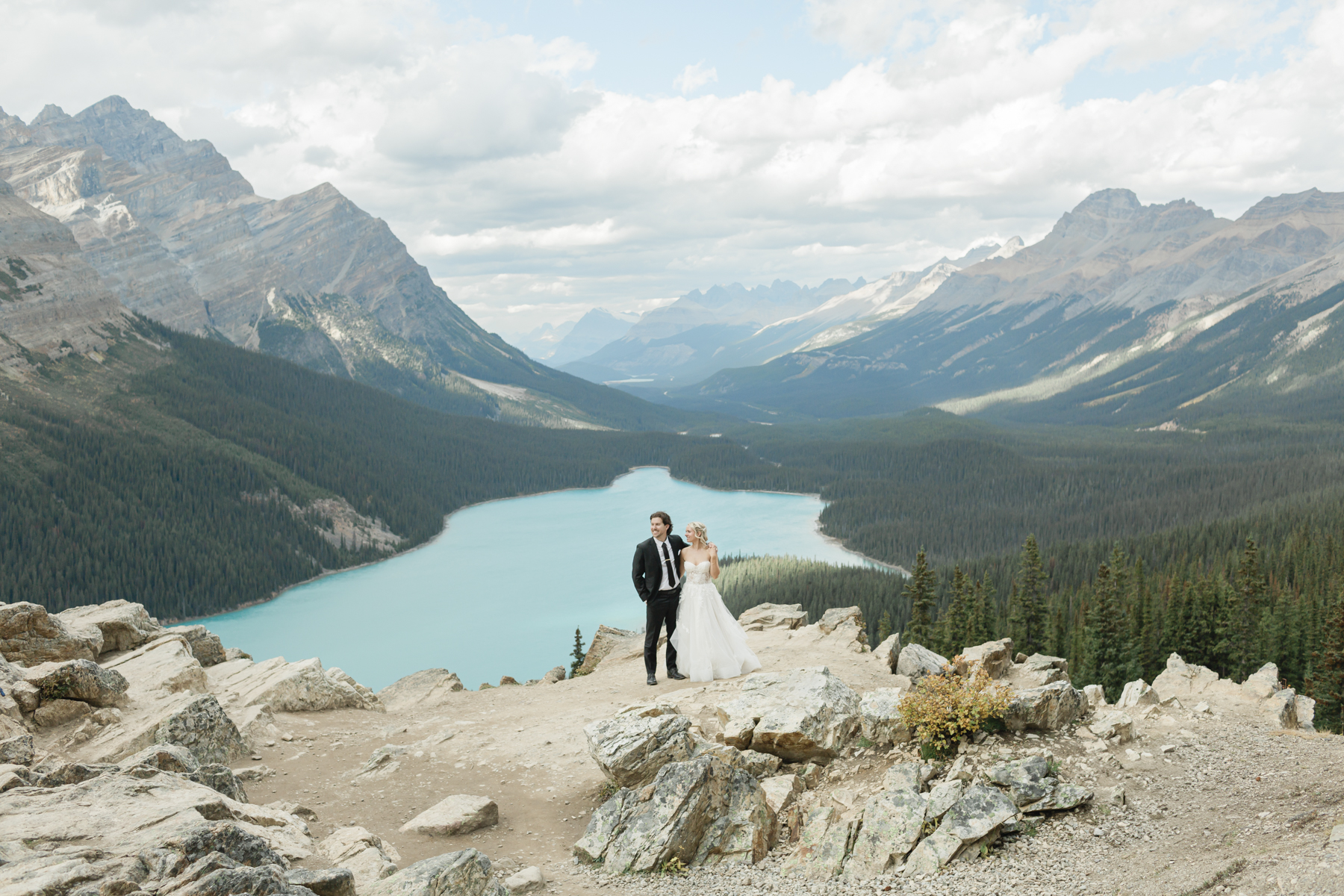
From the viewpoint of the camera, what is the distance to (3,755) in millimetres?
14688

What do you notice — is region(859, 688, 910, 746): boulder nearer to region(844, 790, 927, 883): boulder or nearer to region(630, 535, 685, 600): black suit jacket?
region(844, 790, 927, 883): boulder

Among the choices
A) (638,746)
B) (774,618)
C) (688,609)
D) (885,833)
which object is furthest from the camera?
(774,618)

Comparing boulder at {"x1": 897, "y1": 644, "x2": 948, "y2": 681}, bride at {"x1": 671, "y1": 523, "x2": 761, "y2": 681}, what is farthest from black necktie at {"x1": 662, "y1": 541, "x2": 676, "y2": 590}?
boulder at {"x1": 897, "y1": 644, "x2": 948, "y2": 681}

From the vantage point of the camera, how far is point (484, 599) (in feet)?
397

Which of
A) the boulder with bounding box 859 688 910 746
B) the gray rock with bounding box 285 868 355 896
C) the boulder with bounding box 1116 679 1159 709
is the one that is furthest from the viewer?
the boulder with bounding box 1116 679 1159 709

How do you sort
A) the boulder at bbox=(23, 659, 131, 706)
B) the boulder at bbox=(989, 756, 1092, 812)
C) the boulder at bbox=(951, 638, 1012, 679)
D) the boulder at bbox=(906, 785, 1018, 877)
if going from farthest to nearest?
the boulder at bbox=(951, 638, 1012, 679)
the boulder at bbox=(23, 659, 131, 706)
the boulder at bbox=(989, 756, 1092, 812)
the boulder at bbox=(906, 785, 1018, 877)

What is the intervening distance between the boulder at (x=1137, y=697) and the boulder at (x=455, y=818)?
16551mm

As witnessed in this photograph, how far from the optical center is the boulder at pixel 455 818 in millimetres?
15617

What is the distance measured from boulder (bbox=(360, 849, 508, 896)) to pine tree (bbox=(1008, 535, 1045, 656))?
5914cm

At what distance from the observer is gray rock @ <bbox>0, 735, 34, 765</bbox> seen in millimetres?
14727

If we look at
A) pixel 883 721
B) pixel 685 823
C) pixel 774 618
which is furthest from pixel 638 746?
pixel 774 618

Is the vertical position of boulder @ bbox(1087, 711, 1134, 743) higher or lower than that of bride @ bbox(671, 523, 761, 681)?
lower

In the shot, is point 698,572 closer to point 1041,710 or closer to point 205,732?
point 1041,710

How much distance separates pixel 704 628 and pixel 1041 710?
8.96m
